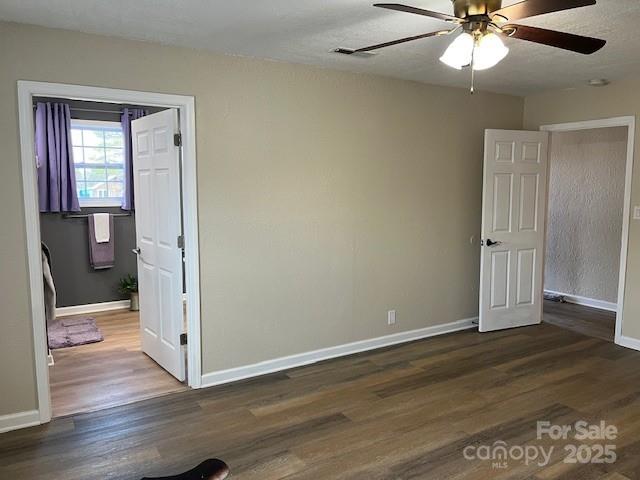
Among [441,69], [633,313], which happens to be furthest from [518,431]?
[441,69]

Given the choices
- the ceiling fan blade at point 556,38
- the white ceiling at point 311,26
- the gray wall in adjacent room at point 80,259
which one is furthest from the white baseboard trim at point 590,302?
the gray wall in adjacent room at point 80,259

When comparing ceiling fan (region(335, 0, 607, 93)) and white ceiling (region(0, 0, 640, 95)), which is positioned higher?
white ceiling (region(0, 0, 640, 95))

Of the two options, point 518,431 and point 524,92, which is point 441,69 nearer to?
point 524,92

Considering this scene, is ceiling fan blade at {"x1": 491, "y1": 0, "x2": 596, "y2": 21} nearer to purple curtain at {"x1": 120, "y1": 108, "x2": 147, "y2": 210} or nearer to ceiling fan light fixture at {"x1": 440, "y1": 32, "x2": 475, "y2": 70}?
ceiling fan light fixture at {"x1": 440, "y1": 32, "x2": 475, "y2": 70}

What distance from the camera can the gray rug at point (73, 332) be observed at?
465cm

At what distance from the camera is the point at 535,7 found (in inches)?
80.0

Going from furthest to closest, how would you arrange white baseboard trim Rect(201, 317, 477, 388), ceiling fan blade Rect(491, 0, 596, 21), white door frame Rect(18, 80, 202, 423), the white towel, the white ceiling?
the white towel < white baseboard trim Rect(201, 317, 477, 388) < white door frame Rect(18, 80, 202, 423) < the white ceiling < ceiling fan blade Rect(491, 0, 596, 21)

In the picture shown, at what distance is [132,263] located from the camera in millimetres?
6051

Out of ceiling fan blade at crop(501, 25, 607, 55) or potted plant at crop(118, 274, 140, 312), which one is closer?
ceiling fan blade at crop(501, 25, 607, 55)

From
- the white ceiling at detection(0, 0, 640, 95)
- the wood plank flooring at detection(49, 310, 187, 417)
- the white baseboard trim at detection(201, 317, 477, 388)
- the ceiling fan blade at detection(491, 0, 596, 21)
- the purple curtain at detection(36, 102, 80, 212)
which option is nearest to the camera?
the ceiling fan blade at detection(491, 0, 596, 21)

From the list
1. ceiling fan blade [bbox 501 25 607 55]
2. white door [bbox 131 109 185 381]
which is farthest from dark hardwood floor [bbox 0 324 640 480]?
ceiling fan blade [bbox 501 25 607 55]

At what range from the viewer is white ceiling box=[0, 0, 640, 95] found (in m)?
2.55

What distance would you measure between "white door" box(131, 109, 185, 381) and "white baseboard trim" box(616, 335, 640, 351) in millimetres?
3884

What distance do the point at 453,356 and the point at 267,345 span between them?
5.29 feet
